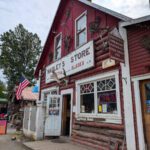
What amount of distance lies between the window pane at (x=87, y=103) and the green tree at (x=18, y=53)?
84.0ft

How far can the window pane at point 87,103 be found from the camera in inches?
253

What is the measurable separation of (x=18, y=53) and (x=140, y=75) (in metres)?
30.5

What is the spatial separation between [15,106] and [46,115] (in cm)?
1207

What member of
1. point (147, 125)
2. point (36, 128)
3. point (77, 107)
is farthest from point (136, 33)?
point (36, 128)

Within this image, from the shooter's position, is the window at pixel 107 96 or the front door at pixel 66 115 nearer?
the window at pixel 107 96

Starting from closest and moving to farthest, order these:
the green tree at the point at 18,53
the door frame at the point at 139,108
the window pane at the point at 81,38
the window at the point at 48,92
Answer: the door frame at the point at 139,108 → the window pane at the point at 81,38 → the window at the point at 48,92 → the green tree at the point at 18,53

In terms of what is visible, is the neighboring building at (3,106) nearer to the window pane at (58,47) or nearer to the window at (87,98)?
the window pane at (58,47)

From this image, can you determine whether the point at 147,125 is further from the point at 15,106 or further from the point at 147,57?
the point at 15,106

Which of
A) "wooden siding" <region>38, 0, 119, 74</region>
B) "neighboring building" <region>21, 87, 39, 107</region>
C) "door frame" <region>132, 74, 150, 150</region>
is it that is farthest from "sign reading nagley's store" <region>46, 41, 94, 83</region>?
"neighboring building" <region>21, 87, 39, 107</region>

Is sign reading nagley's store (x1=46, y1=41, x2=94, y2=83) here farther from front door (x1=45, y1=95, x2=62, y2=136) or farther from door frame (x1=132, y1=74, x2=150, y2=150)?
door frame (x1=132, y1=74, x2=150, y2=150)

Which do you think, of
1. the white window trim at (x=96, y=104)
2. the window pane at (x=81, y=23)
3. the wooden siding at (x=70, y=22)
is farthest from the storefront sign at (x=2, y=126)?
the window pane at (x=81, y=23)

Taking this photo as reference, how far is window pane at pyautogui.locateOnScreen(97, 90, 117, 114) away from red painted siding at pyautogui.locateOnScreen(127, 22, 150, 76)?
3.74ft

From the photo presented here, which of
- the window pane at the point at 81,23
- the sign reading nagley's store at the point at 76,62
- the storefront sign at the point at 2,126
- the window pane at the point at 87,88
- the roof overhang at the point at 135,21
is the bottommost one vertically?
the storefront sign at the point at 2,126

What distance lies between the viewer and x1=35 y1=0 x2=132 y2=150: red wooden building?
5.20 metres
